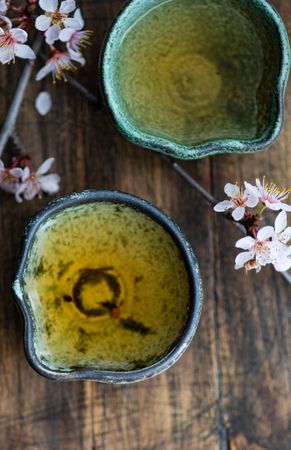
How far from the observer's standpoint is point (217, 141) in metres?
0.98

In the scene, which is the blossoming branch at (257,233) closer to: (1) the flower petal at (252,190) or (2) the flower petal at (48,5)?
(1) the flower petal at (252,190)

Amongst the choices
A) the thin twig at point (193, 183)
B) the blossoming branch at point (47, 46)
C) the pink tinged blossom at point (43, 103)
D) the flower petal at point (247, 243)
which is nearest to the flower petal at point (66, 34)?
the blossoming branch at point (47, 46)

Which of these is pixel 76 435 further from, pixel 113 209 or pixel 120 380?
pixel 113 209

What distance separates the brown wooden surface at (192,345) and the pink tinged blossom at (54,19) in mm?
116

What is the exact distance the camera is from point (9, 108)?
1064mm

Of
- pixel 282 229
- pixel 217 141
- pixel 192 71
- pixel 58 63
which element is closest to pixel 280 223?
pixel 282 229

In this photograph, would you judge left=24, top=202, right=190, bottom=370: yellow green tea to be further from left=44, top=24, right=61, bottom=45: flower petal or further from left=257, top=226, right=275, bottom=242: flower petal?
left=44, top=24, right=61, bottom=45: flower petal

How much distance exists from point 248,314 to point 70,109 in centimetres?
39

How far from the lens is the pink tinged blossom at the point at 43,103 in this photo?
1.08 metres

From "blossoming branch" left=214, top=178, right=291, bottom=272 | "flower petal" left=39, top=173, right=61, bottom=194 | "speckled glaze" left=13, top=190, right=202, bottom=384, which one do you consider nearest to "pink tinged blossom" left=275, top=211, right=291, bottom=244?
"blossoming branch" left=214, top=178, right=291, bottom=272

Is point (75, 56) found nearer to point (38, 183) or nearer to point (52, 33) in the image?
point (52, 33)

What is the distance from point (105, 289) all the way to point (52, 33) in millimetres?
356

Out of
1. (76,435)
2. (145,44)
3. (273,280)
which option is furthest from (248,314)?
(145,44)

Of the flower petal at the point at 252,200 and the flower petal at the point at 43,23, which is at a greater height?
the flower petal at the point at 43,23
